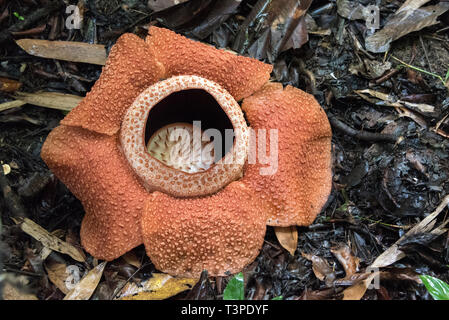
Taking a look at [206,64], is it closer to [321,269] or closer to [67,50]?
[67,50]

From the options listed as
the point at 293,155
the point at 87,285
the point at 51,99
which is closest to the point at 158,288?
the point at 87,285

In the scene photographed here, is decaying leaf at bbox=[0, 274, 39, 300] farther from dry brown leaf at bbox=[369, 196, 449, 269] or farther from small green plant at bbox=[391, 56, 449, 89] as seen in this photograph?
small green plant at bbox=[391, 56, 449, 89]

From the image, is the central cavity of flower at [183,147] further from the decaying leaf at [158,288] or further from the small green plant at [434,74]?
the small green plant at [434,74]

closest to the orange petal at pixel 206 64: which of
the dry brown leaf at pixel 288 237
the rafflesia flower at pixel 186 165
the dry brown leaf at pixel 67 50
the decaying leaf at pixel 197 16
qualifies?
the rafflesia flower at pixel 186 165

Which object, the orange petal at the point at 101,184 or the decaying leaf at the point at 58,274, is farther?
the decaying leaf at the point at 58,274

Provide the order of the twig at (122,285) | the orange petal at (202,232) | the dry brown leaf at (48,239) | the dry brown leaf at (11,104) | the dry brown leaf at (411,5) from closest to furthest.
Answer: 1. the orange petal at (202,232)
2. the twig at (122,285)
3. the dry brown leaf at (48,239)
4. the dry brown leaf at (11,104)
5. the dry brown leaf at (411,5)

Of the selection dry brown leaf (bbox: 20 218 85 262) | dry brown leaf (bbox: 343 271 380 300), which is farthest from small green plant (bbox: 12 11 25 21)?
dry brown leaf (bbox: 343 271 380 300)
